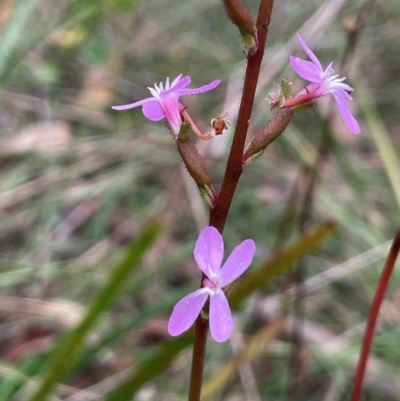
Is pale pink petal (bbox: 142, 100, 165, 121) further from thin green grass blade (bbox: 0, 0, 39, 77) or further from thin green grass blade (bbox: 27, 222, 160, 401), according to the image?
thin green grass blade (bbox: 0, 0, 39, 77)

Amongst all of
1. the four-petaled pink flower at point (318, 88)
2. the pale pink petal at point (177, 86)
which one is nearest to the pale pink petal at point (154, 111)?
the pale pink petal at point (177, 86)

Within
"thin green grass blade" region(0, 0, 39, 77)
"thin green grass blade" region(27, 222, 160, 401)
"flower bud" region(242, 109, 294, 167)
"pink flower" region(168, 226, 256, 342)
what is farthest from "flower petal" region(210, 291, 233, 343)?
"thin green grass blade" region(0, 0, 39, 77)

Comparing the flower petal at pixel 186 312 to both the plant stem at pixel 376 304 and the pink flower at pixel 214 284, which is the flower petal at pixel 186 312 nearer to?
the pink flower at pixel 214 284

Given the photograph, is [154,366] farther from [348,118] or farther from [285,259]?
[348,118]

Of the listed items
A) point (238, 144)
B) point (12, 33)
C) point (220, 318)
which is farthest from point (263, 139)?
point (12, 33)

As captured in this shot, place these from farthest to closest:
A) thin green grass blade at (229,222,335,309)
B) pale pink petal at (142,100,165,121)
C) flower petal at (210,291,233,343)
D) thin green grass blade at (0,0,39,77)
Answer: thin green grass blade at (0,0,39,77) → thin green grass blade at (229,222,335,309) → pale pink petal at (142,100,165,121) → flower petal at (210,291,233,343)

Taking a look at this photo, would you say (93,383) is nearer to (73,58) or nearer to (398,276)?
(398,276)

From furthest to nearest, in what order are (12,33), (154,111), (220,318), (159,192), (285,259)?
(159,192) → (12,33) → (285,259) → (154,111) → (220,318)
